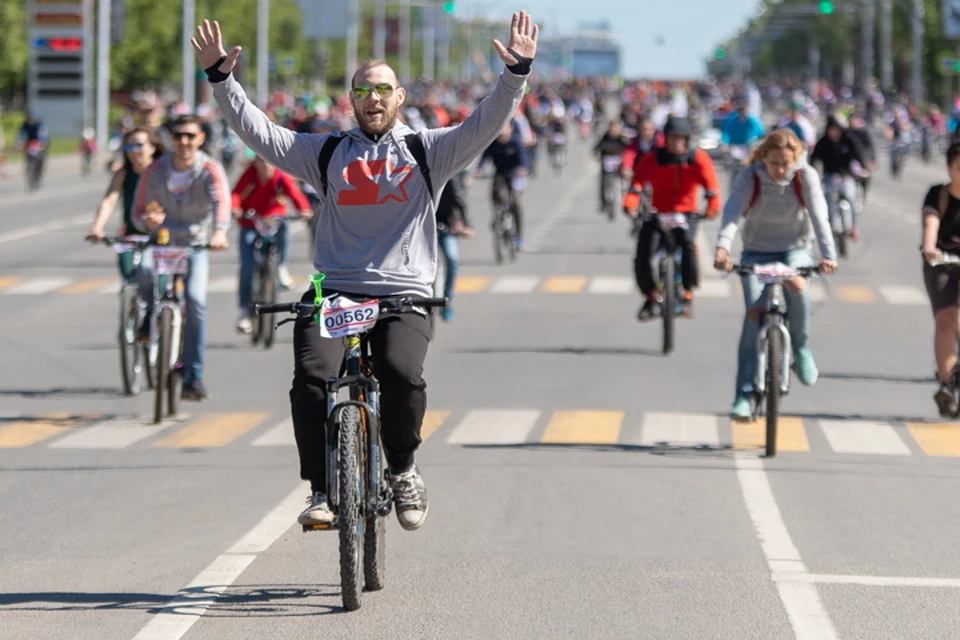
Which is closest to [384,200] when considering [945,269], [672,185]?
[945,269]

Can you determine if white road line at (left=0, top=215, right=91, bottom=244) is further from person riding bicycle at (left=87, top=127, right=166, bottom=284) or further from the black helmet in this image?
person riding bicycle at (left=87, top=127, right=166, bottom=284)

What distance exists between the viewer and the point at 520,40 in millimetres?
7551

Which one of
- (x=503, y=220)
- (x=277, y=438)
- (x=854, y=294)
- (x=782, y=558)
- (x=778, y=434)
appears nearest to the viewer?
(x=782, y=558)

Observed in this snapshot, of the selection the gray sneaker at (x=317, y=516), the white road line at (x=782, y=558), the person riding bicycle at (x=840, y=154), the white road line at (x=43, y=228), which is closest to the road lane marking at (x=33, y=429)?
the white road line at (x=782, y=558)

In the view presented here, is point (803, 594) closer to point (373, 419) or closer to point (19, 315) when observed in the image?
point (373, 419)

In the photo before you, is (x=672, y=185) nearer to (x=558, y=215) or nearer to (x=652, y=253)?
(x=652, y=253)

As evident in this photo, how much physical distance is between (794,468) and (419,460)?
6.48 feet

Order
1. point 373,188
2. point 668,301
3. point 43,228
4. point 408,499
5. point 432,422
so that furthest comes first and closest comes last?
point 43,228 < point 668,301 < point 432,422 < point 408,499 < point 373,188

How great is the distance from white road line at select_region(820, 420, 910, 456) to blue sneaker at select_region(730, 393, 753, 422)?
0.52m

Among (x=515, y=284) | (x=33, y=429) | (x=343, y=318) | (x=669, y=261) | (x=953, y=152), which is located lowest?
(x=33, y=429)

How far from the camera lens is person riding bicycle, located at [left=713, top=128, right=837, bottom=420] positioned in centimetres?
1219

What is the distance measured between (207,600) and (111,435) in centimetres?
533

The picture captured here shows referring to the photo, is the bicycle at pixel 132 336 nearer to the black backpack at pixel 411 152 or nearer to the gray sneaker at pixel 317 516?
the black backpack at pixel 411 152

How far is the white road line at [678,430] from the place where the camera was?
497 inches
